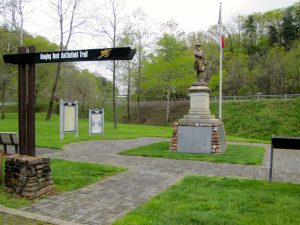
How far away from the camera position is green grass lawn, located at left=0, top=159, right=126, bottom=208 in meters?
5.75

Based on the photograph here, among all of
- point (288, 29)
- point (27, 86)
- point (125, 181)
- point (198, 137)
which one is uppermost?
point (288, 29)

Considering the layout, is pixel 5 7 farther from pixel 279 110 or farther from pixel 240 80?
pixel 240 80

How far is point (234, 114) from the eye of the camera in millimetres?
31984

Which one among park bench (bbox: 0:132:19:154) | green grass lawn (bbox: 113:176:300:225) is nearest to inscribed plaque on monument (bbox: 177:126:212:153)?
green grass lawn (bbox: 113:176:300:225)

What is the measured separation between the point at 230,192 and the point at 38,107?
48.3 metres

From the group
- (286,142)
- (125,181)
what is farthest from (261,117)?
(125,181)

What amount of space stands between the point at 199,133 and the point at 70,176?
621 cm

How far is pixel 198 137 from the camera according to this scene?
12477mm

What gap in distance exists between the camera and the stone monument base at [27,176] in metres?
5.97

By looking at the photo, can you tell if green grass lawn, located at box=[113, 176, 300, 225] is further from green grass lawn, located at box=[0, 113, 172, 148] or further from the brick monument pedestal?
green grass lawn, located at box=[0, 113, 172, 148]

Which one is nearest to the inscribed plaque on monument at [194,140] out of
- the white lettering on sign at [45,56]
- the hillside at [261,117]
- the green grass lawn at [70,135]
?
the green grass lawn at [70,135]

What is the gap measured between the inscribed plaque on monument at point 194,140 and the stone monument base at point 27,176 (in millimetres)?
6993

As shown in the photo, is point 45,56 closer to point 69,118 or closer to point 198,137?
point 198,137

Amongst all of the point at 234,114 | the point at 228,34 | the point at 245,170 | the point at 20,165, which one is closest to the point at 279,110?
the point at 234,114
